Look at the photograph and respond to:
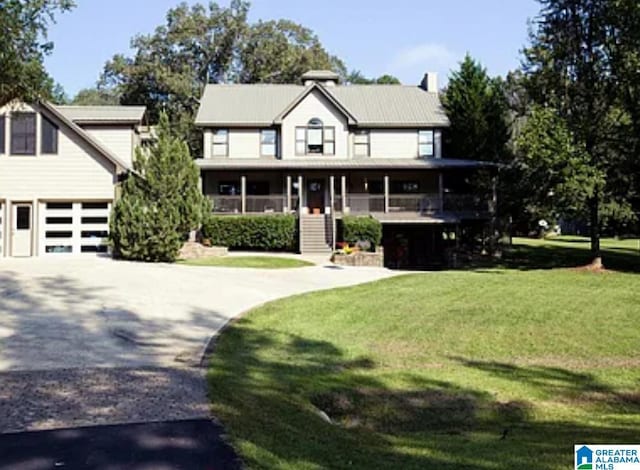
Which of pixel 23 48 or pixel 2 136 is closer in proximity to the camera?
pixel 23 48

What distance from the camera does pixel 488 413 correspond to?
8391 millimetres

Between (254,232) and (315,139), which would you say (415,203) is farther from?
(254,232)

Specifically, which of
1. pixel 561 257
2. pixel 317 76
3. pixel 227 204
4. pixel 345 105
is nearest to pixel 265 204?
pixel 227 204

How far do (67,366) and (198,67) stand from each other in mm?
44879

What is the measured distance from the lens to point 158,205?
899 inches

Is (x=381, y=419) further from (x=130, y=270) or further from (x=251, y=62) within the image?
(x=251, y=62)

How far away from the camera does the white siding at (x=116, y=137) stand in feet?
91.5

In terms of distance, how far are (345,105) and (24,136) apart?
1633cm

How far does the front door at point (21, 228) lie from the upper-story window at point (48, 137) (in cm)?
240

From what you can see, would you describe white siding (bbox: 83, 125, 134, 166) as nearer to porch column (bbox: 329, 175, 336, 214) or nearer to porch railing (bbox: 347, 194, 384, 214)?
porch column (bbox: 329, 175, 336, 214)

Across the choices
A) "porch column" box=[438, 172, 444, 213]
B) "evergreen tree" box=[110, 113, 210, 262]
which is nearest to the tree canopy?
"evergreen tree" box=[110, 113, 210, 262]

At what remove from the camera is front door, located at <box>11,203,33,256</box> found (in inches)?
976

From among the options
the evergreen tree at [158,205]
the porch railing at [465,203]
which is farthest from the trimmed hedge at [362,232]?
the evergreen tree at [158,205]

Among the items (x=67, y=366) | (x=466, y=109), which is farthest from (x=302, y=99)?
(x=67, y=366)
